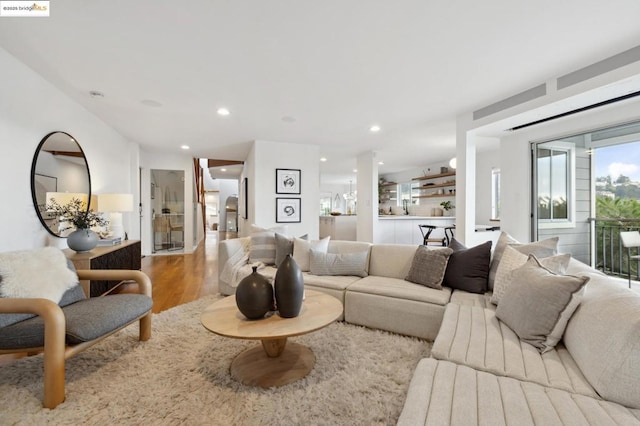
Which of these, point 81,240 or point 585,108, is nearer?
point 81,240

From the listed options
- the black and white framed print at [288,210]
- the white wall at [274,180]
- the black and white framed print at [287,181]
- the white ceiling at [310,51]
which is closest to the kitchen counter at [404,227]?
the white wall at [274,180]

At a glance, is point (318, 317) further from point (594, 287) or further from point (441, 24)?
point (441, 24)

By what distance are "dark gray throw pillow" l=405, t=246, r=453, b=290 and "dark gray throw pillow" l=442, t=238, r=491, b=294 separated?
0.09 meters

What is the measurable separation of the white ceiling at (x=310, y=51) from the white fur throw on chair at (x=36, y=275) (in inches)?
65.9

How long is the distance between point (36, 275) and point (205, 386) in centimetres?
144

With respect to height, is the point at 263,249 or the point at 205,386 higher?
the point at 263,249

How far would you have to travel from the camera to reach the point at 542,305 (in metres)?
A: 1.45

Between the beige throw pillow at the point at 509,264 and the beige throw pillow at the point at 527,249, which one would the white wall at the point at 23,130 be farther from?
the beige throw pillow at the point at 527,249

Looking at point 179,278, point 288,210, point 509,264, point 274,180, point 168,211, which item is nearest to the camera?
point 509,264

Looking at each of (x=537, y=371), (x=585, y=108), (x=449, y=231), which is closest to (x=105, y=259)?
(x=537, y=371)

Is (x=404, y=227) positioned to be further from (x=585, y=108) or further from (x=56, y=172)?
(x=56, y=172)

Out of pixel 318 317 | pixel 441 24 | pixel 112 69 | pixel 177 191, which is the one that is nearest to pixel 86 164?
pixel 112 69

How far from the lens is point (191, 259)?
6.10m

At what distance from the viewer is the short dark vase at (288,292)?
1703 mm
